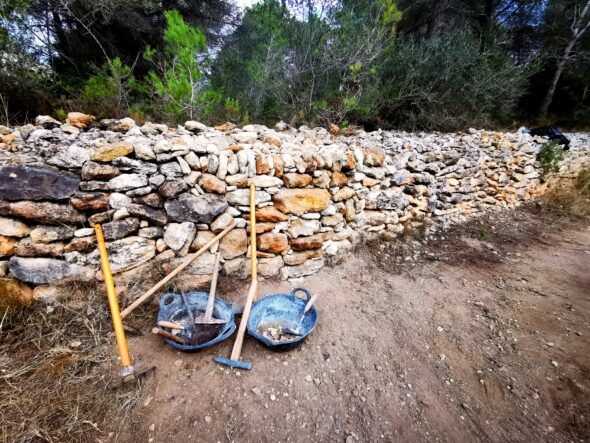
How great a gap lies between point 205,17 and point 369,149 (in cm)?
520

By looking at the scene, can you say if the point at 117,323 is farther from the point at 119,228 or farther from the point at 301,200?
the point at 301,200

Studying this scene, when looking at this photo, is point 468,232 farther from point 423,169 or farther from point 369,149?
point 369,149

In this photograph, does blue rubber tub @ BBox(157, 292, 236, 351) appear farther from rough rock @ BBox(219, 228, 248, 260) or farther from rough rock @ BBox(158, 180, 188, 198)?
rough rock @ BBox(158, 180, 188, 198)

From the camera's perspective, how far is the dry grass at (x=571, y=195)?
16.4ft

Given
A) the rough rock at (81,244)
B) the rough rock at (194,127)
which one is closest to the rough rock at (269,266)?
the rough rock at (81,244)

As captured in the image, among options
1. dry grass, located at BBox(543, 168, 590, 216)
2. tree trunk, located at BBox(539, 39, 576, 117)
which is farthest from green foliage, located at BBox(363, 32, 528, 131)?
tree trunk, located at BBox(539, 39, 576, 117)

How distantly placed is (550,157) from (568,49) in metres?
7.55

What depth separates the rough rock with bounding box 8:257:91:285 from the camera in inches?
73.1

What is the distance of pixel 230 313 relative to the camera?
2.08 meters

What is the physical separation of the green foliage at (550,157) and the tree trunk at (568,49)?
676 centimetres

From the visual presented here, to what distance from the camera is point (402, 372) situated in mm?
1883

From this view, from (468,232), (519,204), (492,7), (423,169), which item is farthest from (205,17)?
(492,7)

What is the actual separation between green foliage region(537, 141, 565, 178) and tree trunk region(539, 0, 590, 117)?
676 cm

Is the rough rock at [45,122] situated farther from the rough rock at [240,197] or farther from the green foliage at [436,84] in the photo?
the green foliage at [436,84]
